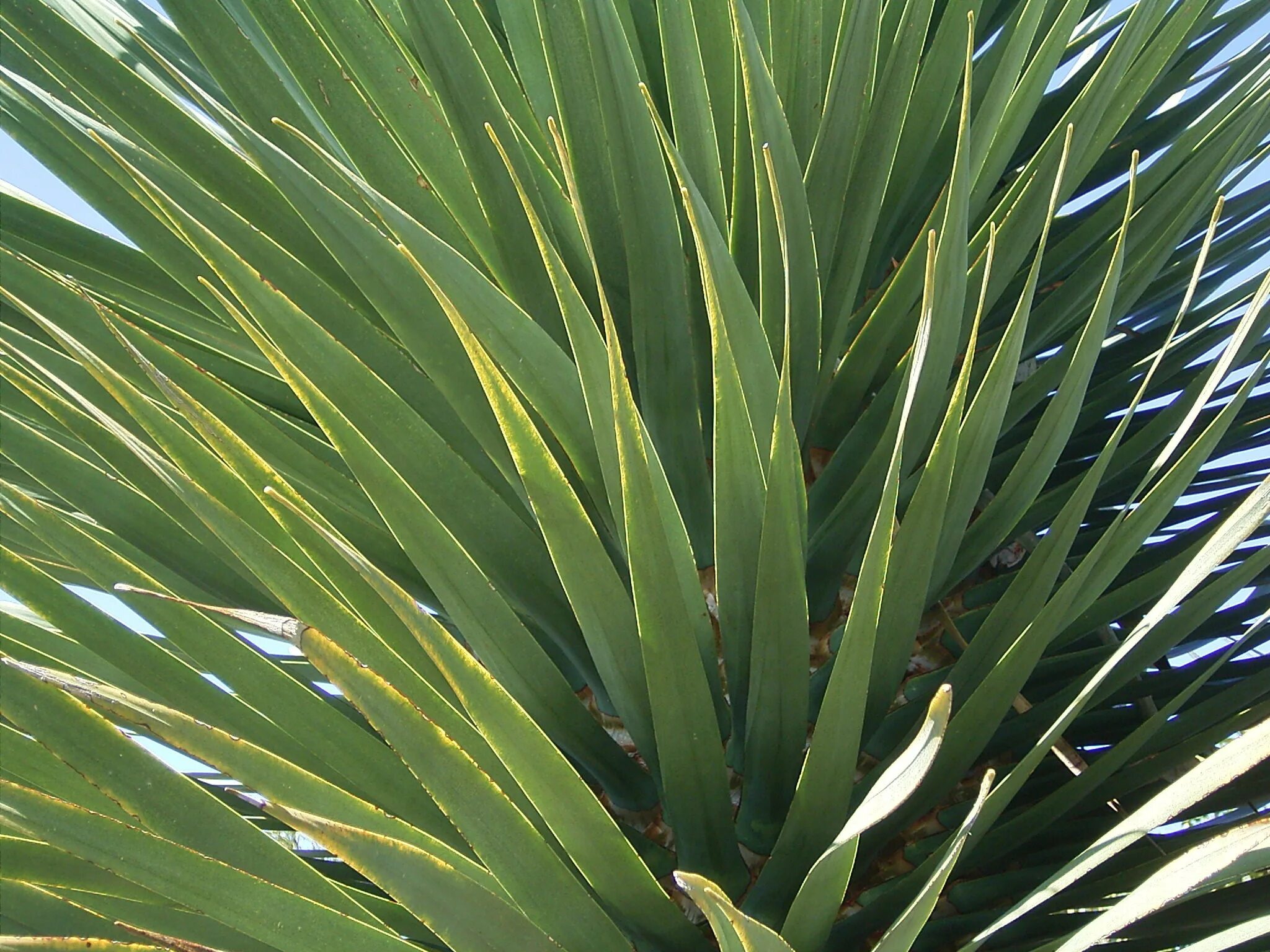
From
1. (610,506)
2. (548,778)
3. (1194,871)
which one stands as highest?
(610,506)

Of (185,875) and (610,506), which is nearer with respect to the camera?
(185,875)

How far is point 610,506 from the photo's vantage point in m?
0.81

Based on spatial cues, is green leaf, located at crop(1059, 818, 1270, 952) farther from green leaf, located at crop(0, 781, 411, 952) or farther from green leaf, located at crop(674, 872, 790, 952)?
Answer: green leaf, located at crop(0, 781, 411, 952)

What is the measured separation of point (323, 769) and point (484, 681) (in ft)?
0.77

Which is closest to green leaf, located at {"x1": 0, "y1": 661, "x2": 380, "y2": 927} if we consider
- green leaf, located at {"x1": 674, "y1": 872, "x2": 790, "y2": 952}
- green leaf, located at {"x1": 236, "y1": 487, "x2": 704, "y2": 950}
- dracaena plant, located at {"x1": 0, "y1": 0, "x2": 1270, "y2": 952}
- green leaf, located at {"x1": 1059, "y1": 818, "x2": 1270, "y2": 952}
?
dracaena plant, located at {"x1": 0, "y1": 0, "x2": 1270, "y2": 952}

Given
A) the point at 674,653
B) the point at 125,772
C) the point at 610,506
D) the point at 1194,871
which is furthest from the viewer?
the point at 610,506

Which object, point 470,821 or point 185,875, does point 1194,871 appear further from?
point 185,875

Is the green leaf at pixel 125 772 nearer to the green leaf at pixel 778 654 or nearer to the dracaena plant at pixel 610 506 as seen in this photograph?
the dracaena plant at pixel 610 506

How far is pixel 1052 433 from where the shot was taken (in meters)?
0.85

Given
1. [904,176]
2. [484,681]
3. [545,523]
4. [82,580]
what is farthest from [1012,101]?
[82,580]

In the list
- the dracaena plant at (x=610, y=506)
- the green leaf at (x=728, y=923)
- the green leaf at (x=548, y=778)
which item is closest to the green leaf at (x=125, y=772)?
the dracaena plant at (x=610, y=506)

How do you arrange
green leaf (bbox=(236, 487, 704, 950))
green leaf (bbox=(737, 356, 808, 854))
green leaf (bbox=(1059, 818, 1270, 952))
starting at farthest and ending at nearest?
green leaf (bbox=(737, 356, 808, 854)) < green leaf (bbox=(236, 487, 704, 950)) < green leaf (bbox=(1059, 818, 1270, 952))

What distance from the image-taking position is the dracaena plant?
57 centimetres

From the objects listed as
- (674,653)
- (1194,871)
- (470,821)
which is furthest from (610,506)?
(1194,871)
